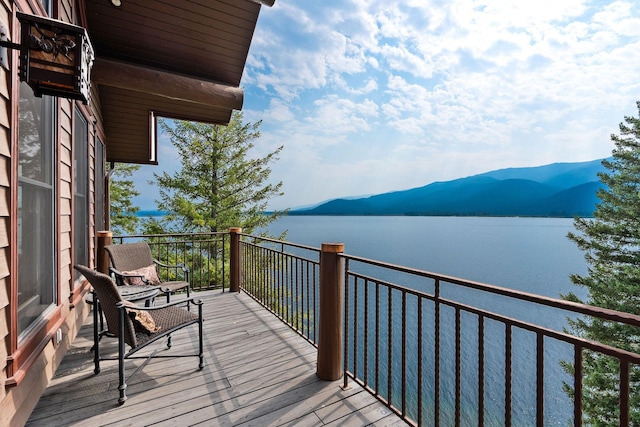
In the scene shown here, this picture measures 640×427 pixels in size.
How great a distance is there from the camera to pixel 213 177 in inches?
465

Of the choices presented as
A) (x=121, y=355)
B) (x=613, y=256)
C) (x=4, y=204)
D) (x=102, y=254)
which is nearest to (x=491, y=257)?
(x=613, y=256)

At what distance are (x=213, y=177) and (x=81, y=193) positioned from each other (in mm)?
8692

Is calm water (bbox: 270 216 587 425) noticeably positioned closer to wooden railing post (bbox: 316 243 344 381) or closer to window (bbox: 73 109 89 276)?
wooden railing post (bbox: 316 243 344 381)

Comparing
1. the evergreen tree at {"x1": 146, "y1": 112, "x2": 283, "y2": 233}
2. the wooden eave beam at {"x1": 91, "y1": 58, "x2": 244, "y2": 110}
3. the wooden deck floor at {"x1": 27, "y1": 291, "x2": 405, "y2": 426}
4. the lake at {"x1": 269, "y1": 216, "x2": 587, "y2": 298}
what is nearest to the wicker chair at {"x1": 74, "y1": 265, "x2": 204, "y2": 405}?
the wooden deck floor at {"x1": 27, "y1": 291, "x2": 405, "y2": 426}

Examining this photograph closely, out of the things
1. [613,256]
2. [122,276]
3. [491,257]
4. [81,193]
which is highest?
[81,193]

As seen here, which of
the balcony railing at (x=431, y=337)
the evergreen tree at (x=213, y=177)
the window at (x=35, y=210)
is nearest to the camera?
the balcony railing at (x=431, y=337)

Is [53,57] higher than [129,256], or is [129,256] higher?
[53,57]

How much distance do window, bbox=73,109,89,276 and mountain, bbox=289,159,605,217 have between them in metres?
29.0

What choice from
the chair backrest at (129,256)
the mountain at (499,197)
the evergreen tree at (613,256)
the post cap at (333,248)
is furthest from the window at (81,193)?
the mountain at (499,197)

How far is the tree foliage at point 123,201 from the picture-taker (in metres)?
13.6

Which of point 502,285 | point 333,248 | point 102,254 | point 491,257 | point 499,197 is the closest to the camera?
point 333,248

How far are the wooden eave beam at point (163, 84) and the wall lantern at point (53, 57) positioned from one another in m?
2.02

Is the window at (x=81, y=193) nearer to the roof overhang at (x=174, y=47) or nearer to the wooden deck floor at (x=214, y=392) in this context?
the roof overhang at (x=174, y=47)

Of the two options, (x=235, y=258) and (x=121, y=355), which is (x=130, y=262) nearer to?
(x=235, y=258)
